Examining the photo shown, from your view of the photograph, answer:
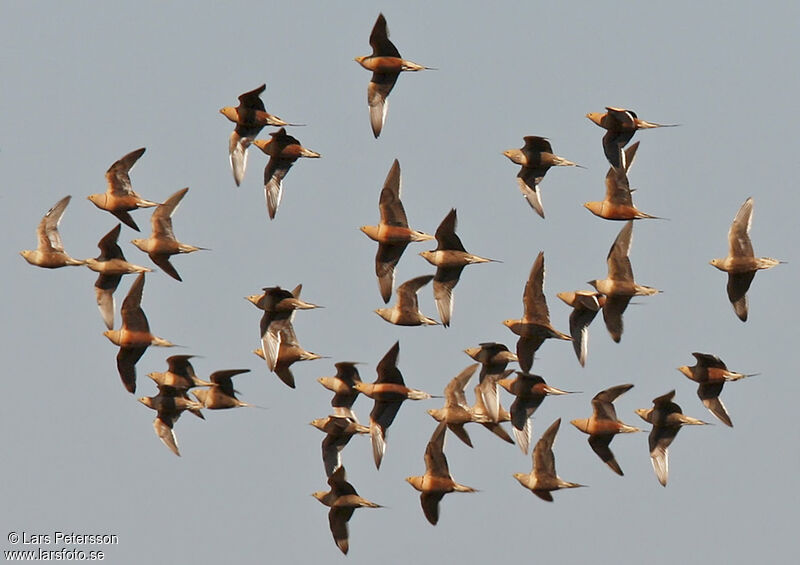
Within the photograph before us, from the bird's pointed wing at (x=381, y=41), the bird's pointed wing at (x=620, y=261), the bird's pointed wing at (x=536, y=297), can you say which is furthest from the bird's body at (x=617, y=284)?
the bird's pointed wing at (x=381, y=41)

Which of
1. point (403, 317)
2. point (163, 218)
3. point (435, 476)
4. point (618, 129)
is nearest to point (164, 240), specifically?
point (163, 218)

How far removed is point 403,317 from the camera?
44500 millimetres

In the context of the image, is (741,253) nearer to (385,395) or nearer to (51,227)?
(385,395)

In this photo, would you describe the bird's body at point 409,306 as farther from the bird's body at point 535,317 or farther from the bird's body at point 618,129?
the bird's body at point 618,129

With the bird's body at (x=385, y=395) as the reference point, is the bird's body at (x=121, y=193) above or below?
above

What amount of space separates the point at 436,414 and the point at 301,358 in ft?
10.5

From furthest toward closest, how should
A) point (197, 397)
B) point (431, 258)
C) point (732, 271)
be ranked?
point (197, 397)
point (431, 258)
point (732, 271)

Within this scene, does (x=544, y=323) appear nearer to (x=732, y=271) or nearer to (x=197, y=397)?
(x=732, y=271)

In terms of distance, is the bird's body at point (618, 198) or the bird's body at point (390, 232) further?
the bird's body at point (390, 232)

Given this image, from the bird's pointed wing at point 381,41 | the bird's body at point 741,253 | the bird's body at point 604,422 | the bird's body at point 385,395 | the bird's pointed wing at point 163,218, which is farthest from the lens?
the bird's pointed wing at point 163,218

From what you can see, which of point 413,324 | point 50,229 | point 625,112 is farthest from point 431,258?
point 50,229

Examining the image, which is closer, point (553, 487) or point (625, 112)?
point (625, 112)

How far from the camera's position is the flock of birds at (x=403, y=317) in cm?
4159

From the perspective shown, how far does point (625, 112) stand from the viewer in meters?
40.9
